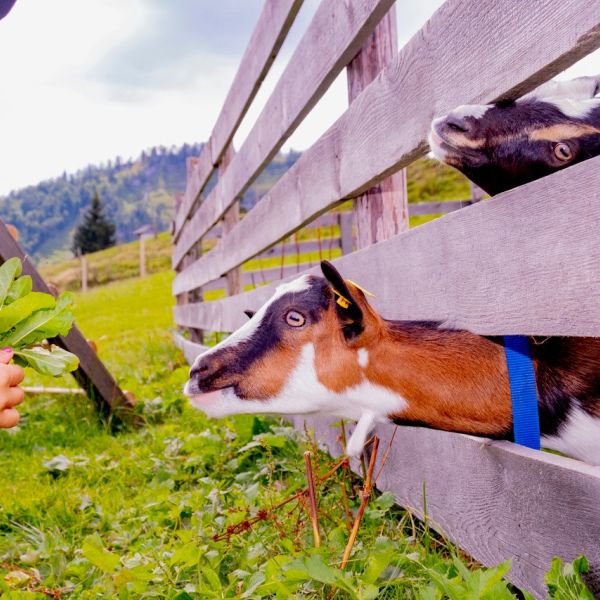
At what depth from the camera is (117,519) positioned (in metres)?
3.17

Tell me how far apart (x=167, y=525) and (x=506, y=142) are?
199 centimetres

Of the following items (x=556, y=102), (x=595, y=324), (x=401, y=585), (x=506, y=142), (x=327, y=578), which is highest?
(x=556, y=102)

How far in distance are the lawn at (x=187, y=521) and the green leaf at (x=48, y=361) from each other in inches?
21.3

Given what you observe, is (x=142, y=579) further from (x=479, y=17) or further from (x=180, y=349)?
(x=180, y=349)

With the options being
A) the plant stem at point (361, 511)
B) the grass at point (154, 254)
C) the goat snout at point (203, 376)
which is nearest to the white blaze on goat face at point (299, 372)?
the goat snout at point (203, 376)

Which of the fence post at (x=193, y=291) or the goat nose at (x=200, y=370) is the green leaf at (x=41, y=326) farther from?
the fence post at (x=193, y=291)

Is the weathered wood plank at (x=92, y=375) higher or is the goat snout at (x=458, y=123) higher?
the goat snout at (x=458, y=123)

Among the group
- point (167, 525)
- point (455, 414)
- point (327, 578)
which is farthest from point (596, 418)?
point (167, 525)

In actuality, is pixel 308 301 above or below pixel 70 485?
above

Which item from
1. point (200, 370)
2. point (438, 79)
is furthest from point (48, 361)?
point (438, 79)

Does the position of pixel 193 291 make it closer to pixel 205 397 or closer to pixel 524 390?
pixel 205 397

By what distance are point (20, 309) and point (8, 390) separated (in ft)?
1.00

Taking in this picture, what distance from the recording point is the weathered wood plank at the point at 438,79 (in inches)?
54.9

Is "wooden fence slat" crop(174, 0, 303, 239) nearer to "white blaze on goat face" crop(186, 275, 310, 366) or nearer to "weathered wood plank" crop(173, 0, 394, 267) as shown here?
"weathered wood plank" crop(173, 0, 394, 267)
